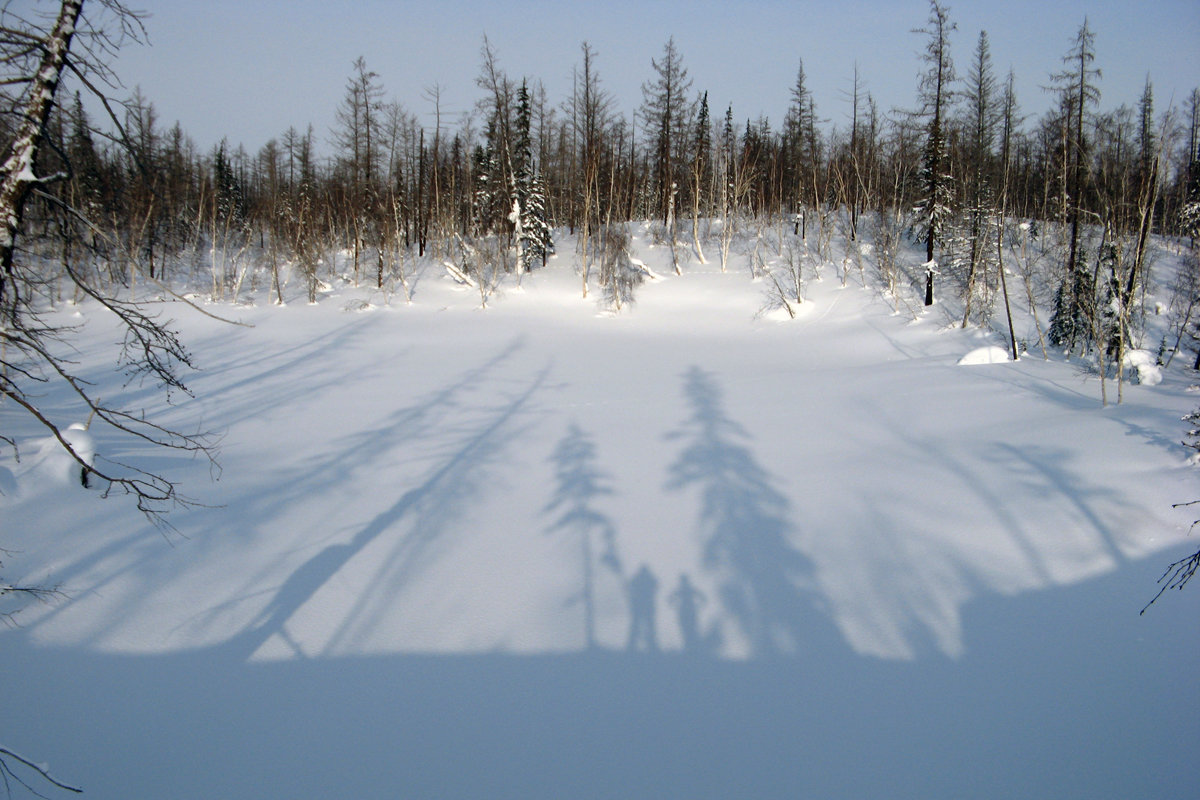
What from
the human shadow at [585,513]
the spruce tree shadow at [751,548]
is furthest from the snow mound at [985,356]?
the human shadow at [585,513]

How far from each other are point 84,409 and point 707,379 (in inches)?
609

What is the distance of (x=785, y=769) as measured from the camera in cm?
472

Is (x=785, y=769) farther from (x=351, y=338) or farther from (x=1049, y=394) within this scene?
(x=351, y=338)

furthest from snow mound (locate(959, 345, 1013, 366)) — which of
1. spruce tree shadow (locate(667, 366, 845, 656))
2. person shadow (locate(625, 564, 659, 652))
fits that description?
person shadow (locate(625, 564, 659, 652))

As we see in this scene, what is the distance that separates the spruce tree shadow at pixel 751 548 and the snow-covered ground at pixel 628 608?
0.05m

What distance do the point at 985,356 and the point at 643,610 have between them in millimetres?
14950

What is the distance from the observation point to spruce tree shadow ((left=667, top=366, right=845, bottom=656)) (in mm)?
6293

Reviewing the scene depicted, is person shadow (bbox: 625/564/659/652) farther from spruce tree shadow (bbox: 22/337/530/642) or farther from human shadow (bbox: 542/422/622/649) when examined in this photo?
spruce tree shadow (bbox: 22/337/530/642)

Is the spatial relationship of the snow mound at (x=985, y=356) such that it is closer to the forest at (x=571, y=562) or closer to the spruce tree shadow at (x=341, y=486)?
the forest at (x=571, y=562)

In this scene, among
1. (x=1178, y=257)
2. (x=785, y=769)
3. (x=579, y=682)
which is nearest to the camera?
(x=785, y=769)

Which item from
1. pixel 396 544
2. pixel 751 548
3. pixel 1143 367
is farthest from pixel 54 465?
pixel 1143 367

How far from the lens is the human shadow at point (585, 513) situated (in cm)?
708

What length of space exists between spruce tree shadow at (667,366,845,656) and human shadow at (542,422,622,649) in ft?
4.21

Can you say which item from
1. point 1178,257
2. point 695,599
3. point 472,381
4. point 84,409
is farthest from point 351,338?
point 1178,257
